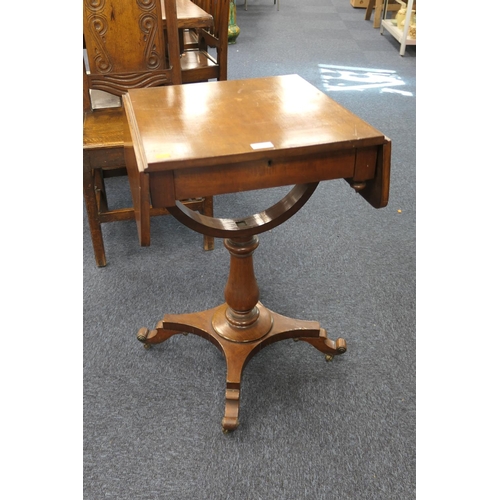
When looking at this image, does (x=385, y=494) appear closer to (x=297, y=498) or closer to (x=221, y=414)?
(x=297, y=498)

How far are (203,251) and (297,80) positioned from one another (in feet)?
2.89

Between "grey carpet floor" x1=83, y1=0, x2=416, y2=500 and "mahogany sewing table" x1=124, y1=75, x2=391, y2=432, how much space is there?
0.39 ft

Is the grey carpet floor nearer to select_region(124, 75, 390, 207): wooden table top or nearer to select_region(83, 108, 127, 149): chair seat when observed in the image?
select_region(83, 108, 127, 149): chair seat

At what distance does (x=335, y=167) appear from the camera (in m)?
1.08

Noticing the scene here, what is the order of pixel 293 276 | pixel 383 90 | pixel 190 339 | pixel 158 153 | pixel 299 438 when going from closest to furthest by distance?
pixel 158 153 < pixel 299 438 < pixel 190 339 < pixel 293 276 < pixel 383 90

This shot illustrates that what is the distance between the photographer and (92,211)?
72.7 inches

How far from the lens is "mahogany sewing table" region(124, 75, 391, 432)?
100cm

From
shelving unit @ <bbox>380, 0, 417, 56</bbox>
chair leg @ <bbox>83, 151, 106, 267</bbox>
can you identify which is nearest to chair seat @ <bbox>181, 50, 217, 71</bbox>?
chair leg @ <bbox>83, 151, 106, 267</bbox>

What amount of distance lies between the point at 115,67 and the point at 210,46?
801mm

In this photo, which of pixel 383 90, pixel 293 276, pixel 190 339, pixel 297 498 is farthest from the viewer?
pixel 383 90

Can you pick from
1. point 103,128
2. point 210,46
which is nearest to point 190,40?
point 210,46

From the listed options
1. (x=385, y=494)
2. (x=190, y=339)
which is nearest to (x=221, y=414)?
Result: (x=190, y=339)

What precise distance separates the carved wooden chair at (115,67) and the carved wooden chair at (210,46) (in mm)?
373

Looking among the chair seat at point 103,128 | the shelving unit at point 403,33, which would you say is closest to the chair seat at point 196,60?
the chair seat at point 103,128
